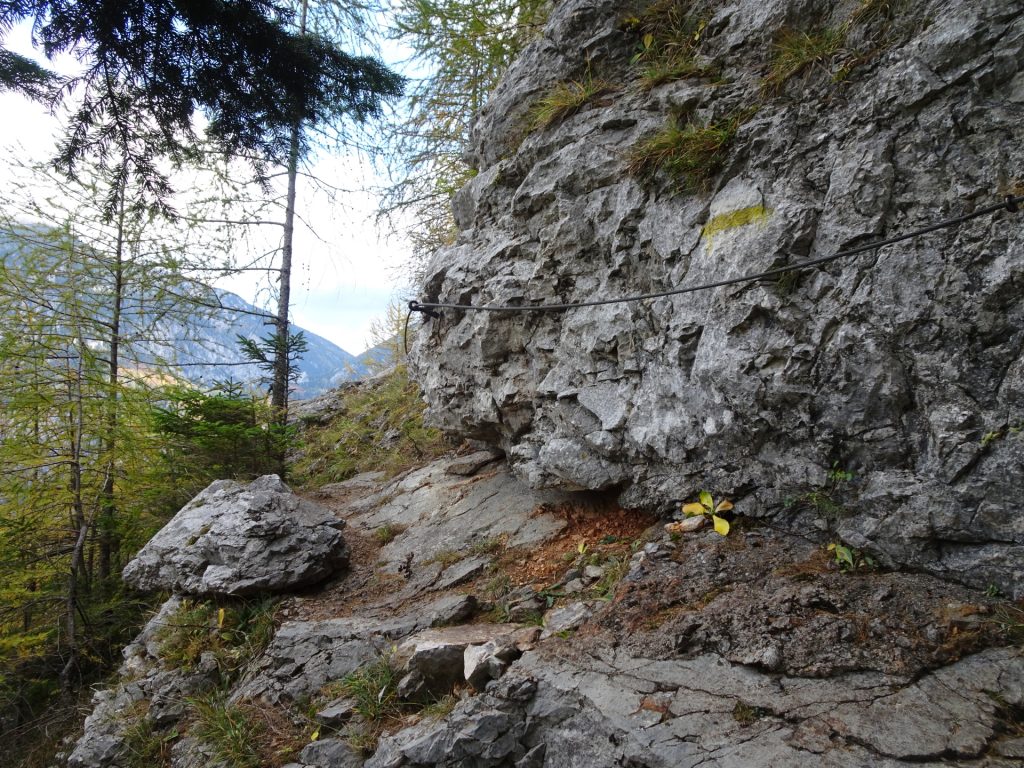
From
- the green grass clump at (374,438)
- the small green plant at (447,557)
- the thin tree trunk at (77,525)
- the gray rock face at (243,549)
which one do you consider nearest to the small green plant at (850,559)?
the small green plant at (447,557)

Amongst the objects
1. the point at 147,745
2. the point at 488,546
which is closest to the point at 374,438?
the point at 488,546

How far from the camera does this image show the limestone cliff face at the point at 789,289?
2221mm

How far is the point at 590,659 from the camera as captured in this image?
249cm

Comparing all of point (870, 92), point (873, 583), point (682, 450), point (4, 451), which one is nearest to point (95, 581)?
point (4, 451)

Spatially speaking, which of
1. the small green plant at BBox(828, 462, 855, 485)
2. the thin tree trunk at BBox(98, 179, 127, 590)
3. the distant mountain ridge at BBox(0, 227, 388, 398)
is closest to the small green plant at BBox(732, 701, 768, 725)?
the small green plant at BBox(828, 462, 855, 485)

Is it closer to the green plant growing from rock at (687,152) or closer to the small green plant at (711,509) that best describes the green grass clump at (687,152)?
the green plant growing from rock at (687,152)

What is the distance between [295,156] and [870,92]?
374 centimetres

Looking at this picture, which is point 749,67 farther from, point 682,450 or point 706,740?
point 706,740

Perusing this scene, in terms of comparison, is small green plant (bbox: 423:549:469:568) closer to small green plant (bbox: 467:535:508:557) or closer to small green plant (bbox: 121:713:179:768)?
small green plant (bbox: 467:535:508:557)

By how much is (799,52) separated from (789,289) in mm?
1587

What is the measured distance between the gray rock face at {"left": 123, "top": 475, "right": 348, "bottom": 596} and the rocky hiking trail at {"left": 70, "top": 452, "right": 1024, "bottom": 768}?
39 mm

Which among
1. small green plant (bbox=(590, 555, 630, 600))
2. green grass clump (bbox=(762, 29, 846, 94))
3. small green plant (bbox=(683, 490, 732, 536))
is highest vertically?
green grass clump (bbox=(762, 29, 846, 94))

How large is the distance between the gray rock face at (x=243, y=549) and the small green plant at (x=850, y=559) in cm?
404

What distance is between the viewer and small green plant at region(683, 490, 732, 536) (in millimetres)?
2975
